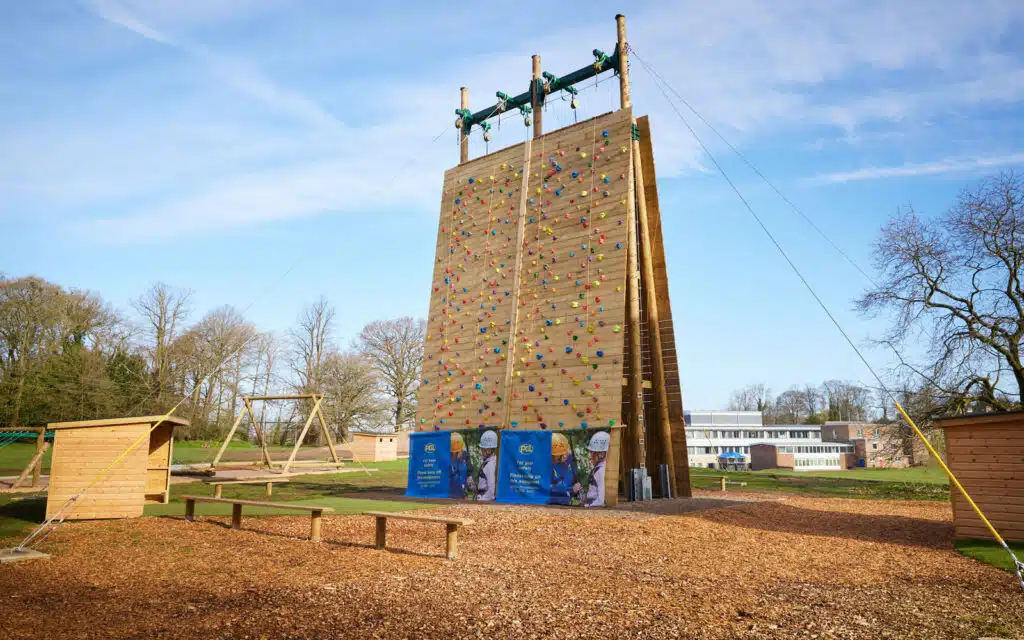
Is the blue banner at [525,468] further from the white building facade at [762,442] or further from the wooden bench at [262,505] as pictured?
the white building facade at [762,442]

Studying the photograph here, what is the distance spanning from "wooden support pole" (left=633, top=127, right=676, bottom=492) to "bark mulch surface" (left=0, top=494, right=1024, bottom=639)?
4.59 m

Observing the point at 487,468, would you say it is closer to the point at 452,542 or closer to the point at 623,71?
the point at 452,542

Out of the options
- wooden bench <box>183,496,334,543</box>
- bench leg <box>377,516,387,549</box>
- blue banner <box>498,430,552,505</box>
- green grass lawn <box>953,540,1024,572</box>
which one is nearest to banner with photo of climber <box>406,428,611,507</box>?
blue banner <box>498,430,552,505</box>

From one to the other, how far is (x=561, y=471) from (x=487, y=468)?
6.63 ft

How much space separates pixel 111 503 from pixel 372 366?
33050 millimetres

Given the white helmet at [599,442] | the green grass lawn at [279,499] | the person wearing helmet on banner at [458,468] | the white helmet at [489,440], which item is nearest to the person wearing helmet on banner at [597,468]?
the white helmet at [599,442]

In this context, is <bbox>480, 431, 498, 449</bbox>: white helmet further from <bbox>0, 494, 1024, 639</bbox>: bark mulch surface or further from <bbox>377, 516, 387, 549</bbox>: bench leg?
<bbox>377, 516, 387, 549</bbox>: bench leg

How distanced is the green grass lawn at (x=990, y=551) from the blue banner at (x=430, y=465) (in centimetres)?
1027

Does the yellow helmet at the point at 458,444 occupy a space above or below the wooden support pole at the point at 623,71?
below

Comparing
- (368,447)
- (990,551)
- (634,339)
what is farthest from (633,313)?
(368,447)

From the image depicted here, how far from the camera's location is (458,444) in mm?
15367

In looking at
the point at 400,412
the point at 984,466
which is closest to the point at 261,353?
the point at 400,412

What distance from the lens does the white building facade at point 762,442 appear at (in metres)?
50.8

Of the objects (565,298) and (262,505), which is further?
(565,298)
